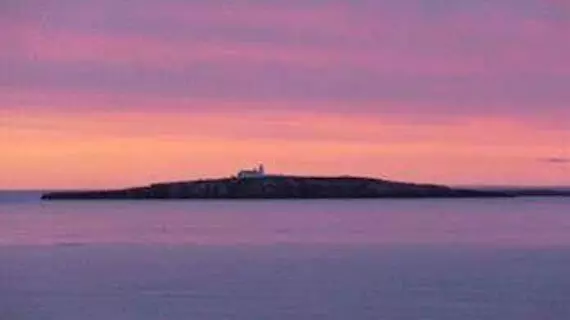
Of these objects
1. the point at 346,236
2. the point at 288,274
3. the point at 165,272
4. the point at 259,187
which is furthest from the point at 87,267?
the point at 259,187

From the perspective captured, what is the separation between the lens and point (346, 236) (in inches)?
1804

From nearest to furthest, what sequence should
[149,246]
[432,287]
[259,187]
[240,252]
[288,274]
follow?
[432,287] < [288,274] < [240,252] < [149,246] < [259,187]

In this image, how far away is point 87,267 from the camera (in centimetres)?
2953

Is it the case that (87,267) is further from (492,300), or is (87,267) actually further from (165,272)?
(492,300)

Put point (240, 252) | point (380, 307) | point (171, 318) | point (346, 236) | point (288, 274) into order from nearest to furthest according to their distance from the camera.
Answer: point (171, 318) → point (380, 307) → point (288, 274) → point (240, 252) → point (346, 236)

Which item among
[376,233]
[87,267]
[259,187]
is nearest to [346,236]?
[376,233]

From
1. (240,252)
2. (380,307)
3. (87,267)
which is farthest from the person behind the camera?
(240,252)

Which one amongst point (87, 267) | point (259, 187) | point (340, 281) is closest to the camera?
point (340, 281)

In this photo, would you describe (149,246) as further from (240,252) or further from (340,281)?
(340,281)

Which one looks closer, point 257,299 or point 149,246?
point 257,299

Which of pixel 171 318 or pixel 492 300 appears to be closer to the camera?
pixel 171 318

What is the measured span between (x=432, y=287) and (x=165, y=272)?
631cm

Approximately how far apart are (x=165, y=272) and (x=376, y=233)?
22.0 metres

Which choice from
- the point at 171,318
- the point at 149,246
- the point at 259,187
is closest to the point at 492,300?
the point at 171,318
